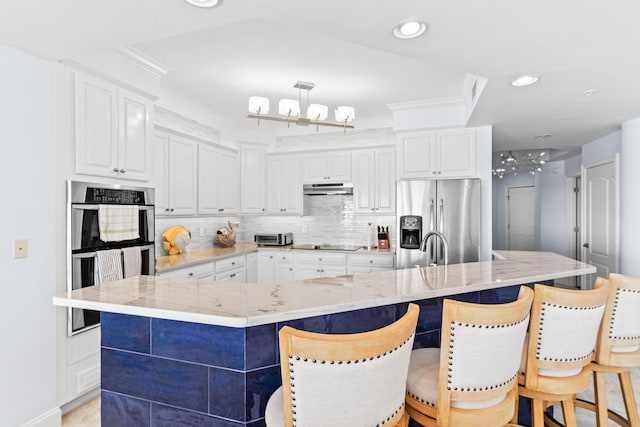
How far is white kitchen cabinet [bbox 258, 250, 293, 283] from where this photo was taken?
5.15 m

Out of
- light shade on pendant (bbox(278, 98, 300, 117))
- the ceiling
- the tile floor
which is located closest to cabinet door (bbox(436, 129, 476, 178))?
the ceiling

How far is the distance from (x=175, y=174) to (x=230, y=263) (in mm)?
1266

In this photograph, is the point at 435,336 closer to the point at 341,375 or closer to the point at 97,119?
the point at 341,375

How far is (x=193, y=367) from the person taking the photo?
4.84 ft

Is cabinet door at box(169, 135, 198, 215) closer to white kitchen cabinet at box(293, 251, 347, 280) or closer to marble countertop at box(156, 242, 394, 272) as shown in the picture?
marble countertop at box(156, 242, 394, 272)

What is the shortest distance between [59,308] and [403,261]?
3222mm

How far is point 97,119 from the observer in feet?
8.73

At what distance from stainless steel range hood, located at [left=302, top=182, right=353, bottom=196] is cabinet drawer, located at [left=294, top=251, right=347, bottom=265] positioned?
88 centimetres

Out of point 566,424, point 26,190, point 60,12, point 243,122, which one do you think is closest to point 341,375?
point 566,424

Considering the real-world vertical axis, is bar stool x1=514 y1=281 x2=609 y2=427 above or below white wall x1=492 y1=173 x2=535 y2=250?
below

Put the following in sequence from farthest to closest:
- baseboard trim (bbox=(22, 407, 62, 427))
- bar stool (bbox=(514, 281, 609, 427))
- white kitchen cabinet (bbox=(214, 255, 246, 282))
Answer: white kitchen cabinet (bbox=(214, 255, 246, 282)) → baseboard trim (bbox=(22, 407, 62, 427)) → bar stool (bbox=(514, 281, 609, 427))

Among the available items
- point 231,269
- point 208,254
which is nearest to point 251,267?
point 231,269

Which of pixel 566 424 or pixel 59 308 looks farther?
pixel 59 308

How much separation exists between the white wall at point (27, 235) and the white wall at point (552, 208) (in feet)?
24.4
